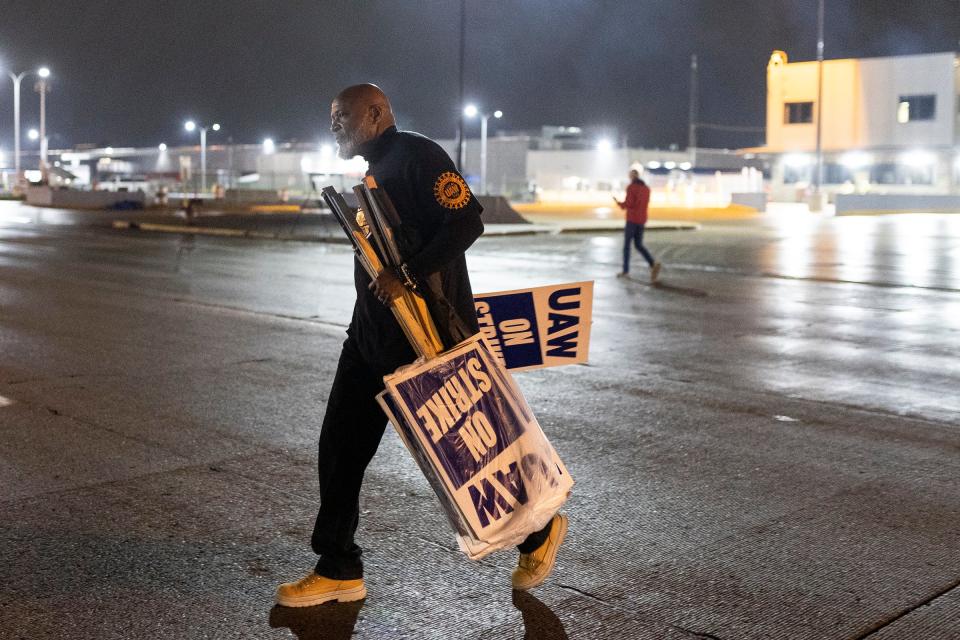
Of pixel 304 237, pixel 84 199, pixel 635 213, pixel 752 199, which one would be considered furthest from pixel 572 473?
pixel 84 199

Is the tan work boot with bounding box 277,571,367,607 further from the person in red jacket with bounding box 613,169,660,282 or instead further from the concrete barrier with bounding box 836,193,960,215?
the concrete barrier with bounding box 836,193,960,215

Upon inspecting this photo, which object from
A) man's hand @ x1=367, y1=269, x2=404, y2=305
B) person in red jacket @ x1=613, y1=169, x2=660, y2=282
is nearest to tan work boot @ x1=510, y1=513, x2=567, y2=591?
man's hand @ x1=367, y1=269, x2=404, y2=305

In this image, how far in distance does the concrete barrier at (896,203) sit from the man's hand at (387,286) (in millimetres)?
47539

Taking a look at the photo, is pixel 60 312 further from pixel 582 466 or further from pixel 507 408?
pixel 507 408

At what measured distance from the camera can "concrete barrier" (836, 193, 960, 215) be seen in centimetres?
4919

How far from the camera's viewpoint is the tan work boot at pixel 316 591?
422cm

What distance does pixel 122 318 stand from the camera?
12555 mm

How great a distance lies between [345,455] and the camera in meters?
4.24

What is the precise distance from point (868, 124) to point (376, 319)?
64.4m

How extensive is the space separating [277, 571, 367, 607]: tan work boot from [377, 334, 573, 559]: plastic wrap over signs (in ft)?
1.65

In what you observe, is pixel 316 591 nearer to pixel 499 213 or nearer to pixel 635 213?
A: pixel 635 213

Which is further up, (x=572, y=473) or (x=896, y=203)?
(x=896, y=203)

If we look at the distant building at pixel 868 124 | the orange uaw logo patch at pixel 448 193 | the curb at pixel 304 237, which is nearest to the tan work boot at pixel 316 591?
the orange uaw logo patch at pixel 448 193

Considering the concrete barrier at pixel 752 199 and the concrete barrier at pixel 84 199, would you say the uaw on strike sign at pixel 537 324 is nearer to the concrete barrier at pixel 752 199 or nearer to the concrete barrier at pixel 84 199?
the concrete barrier at pixel 84 199
